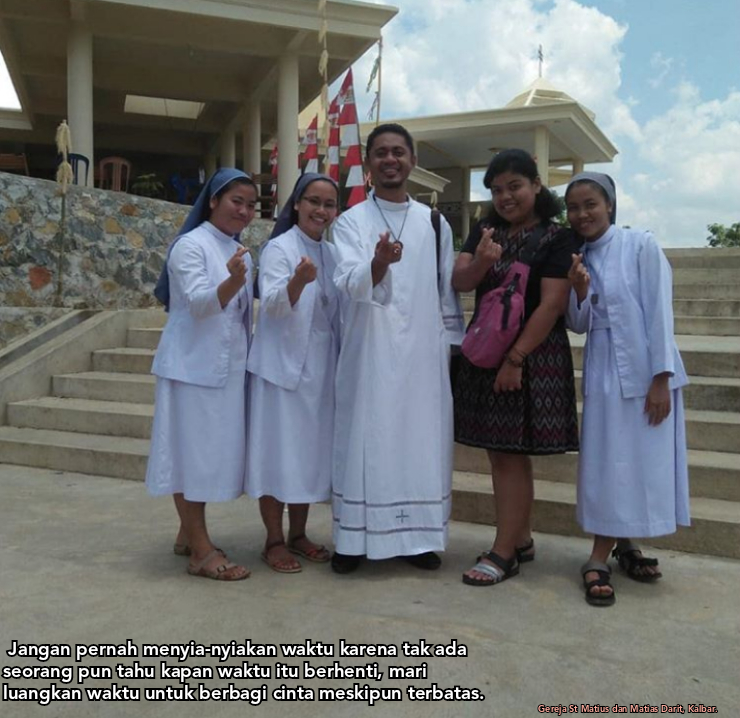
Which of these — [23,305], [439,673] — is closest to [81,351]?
[23,305]

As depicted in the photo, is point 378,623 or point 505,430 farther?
point 505,430

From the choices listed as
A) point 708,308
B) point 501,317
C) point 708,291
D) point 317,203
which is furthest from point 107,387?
point 708,291

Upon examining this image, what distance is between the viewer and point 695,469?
144 inches

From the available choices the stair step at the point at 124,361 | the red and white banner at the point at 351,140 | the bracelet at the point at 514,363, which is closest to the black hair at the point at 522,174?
the bracelet at the point at 514,363

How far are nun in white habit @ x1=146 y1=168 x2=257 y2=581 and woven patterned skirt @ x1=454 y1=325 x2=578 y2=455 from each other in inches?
41.6

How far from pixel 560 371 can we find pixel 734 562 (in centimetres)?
119

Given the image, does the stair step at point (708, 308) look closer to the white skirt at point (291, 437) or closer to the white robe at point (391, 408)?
the white robe at point (391, 408)

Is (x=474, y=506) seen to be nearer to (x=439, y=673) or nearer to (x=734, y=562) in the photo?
(x=734, y=562)

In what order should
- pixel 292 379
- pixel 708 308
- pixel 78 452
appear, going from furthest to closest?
pixel 708 308 < pixel 78 452 < pixel 292 379

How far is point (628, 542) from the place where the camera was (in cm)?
313

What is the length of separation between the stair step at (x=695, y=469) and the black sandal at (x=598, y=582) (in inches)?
37.5

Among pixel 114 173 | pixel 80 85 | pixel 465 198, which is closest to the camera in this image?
pixel 80 85

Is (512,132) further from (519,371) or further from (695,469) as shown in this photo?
(519,371)

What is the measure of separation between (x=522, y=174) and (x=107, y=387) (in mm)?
4002
